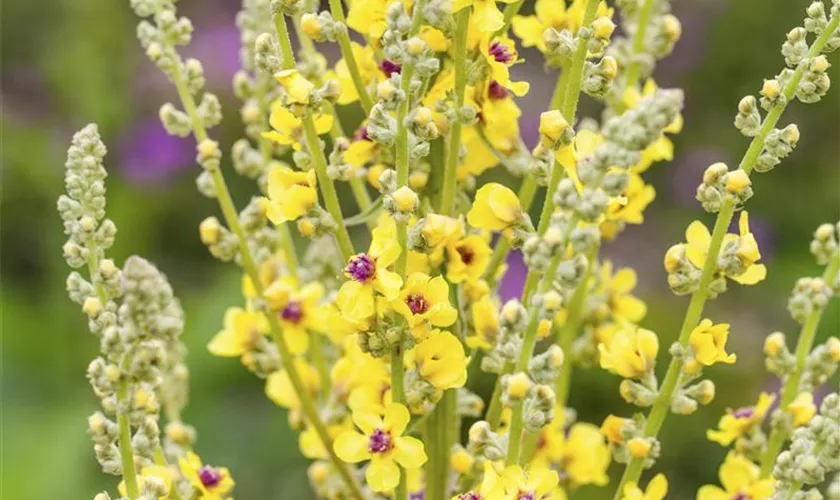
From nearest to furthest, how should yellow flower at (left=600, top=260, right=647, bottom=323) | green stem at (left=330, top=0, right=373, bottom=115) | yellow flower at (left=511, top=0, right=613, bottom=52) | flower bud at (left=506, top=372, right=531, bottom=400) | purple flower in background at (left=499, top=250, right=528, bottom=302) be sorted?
1. flower bud at (left=506, top=372, right=531, bottom=400)
2. green stem at (left=330, top=0, right=373, bottom=115)
3. yellow flower at (left=511, top=0, right=613, bottom=52)
4. yellow flower at (left=600, top=260, right=647, bottom=323)
5. purple flower in background at (left=499, top=250, right=528, bottom=302)

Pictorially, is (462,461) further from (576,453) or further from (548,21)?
(548,21)

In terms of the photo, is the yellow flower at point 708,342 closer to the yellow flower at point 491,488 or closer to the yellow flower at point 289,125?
the yellow flower at point 491,488

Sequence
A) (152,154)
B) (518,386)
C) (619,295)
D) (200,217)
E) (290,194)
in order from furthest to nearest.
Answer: (200,217), (152,154), (619,295), (290,194), (518,386)

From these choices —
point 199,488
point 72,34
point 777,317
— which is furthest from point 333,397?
point 72,34

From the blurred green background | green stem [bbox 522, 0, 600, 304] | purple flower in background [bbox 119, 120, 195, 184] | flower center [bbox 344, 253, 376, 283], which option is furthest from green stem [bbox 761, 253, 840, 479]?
purple flower in background [bbox 119, 120, 195, 184]

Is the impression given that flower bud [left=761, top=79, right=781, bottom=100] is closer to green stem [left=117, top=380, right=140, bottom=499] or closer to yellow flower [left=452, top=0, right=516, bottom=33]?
yellow flower [left=452, top=0, right=516, bottom=33]

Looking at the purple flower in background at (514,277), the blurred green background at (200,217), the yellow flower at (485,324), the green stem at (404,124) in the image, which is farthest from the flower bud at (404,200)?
the purple flower in background at (514,277)

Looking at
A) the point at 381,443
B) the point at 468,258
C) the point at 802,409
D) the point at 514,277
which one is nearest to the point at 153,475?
the point at 381,443
